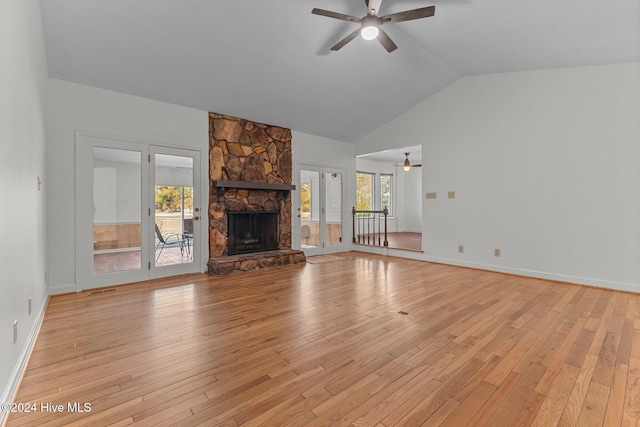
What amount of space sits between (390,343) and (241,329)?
1329mm

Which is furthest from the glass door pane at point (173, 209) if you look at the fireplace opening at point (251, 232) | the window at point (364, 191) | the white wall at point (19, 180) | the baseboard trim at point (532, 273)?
the window at point (364, 191)

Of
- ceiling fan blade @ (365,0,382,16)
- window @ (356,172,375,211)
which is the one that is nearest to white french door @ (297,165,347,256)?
window @ (356,172,375,211)

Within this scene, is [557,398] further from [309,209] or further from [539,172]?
[309,209]

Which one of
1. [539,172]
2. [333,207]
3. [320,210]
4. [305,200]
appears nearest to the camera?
[539,172]

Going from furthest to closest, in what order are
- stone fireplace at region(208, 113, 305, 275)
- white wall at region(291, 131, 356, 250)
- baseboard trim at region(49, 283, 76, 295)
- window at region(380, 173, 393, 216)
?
window at region(380, 173, 393, 216) → white wall at region(291, 131, 356, 250) → stone fireplace at region(208, 113, 305, 275) → baseboard trim at region(49, 283, 76, 295)

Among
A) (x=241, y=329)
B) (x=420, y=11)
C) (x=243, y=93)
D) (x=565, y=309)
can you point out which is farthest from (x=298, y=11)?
(x=565, y=309)

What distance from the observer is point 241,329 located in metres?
2.77

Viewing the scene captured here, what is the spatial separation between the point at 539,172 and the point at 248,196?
494cm

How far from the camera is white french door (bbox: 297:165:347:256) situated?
6.70m

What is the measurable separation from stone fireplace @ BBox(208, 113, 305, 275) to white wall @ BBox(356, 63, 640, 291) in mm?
2925

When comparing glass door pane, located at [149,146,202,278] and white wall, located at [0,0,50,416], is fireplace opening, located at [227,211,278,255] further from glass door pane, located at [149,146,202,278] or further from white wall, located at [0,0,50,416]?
white wall, located at [0,0,50,416]

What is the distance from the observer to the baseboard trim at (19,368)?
1627 millimetres

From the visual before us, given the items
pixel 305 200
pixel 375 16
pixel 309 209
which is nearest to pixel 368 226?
pixel 309 209

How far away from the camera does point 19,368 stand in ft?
6.55
